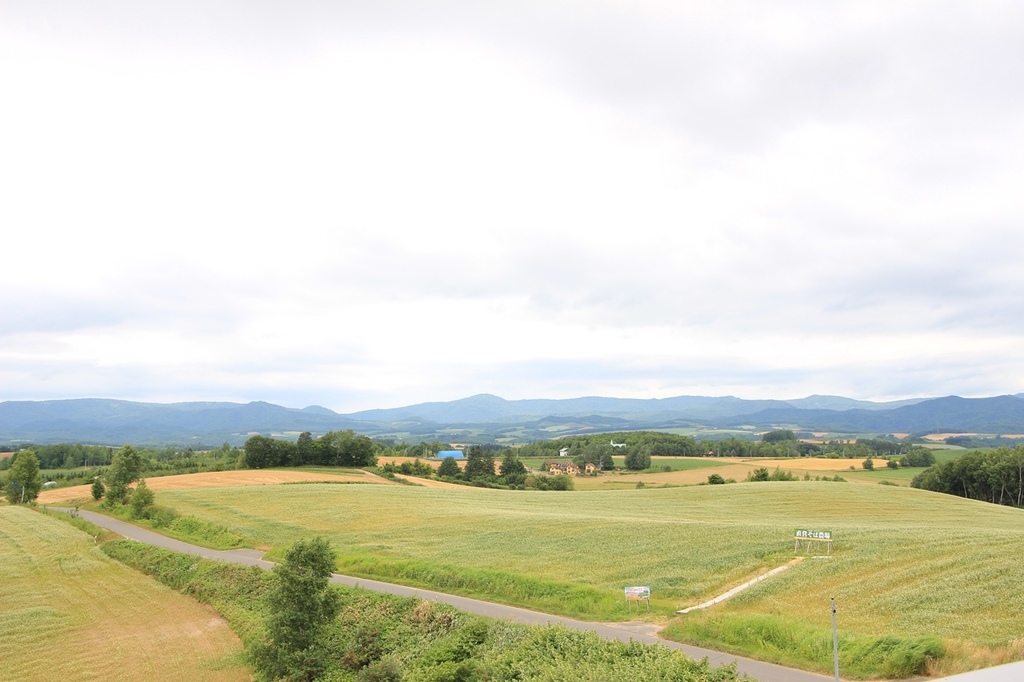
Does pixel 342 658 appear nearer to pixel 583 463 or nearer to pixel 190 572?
pixel 190 572

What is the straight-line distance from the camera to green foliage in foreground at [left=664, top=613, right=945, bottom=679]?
15586 millimetres

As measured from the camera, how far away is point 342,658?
23609 millimetres

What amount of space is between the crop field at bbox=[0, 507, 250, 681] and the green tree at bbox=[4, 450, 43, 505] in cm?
3441

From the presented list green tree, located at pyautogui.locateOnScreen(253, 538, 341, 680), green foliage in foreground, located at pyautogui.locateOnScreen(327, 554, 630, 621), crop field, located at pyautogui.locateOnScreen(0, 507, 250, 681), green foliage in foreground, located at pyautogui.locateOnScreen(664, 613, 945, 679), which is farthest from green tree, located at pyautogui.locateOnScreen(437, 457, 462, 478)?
green foliage in foreground, located at pyautogui.locateOnScreen(664, 613, 945, 679)

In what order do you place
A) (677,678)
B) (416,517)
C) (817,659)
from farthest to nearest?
(416,517)
(817,659)
(677,678)

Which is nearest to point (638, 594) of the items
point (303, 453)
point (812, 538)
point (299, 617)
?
point (299, 617)

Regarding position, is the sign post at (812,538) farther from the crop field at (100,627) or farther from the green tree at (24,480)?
the green tree at (24,480)

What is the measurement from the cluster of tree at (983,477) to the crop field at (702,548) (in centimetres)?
3001

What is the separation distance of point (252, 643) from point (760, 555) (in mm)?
22461

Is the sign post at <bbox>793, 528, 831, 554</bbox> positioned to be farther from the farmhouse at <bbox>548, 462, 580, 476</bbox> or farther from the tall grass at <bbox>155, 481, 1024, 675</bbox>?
the farmhouse at <bbox>548, 462, 580, 476</bbox>

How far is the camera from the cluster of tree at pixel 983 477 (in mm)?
85125

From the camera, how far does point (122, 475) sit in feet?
209

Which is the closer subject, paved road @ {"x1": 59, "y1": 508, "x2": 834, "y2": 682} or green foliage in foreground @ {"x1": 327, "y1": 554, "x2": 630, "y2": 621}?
paved road @ {"x1": 59, "y1": 508, "x2": 834, "y2": 682}

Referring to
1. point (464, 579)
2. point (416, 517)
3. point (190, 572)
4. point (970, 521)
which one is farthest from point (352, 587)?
point (970, 521)
